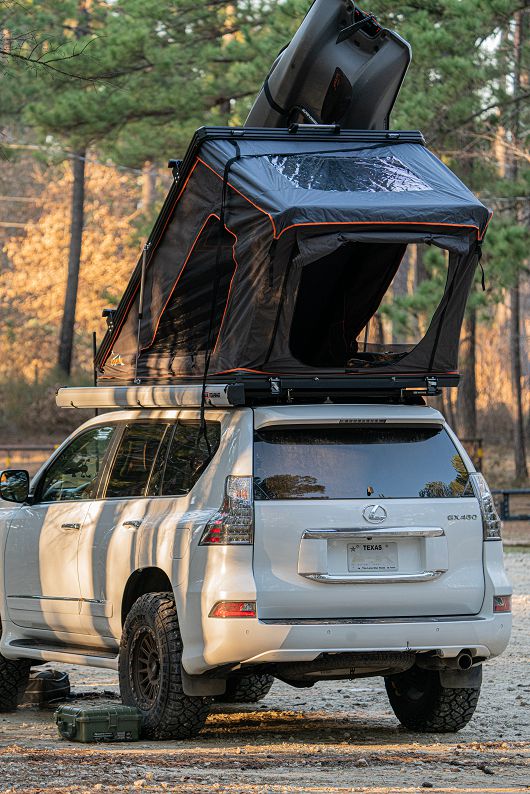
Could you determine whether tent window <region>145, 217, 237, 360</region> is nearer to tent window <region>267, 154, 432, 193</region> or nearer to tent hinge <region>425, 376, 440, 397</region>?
tent window <region>267, 154, 432, 193</region>

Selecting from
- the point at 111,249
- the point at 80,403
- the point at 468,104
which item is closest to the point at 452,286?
the point at 80,403

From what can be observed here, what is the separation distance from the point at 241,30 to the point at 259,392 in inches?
1017

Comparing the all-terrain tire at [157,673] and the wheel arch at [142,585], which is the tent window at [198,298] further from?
the all-terrain tire at [157,673]

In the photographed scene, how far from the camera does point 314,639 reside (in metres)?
7.51

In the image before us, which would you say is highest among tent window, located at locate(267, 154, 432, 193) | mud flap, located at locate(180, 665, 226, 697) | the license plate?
tent window, located at locate(267, 154, 432, 193)

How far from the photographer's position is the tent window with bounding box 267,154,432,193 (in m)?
8.38

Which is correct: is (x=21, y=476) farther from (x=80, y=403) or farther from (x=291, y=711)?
(x=291, y=711)

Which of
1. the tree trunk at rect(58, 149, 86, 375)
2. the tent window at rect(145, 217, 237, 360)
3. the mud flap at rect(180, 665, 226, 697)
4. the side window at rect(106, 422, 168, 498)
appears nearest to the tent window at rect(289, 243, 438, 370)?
the tent window at rect(145, 217, 237, 360)

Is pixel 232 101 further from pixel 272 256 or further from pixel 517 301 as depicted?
pixel 272 256

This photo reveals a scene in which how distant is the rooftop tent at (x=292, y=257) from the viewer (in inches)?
316

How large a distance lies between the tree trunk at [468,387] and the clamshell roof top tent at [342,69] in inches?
1031

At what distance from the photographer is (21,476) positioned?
941cm

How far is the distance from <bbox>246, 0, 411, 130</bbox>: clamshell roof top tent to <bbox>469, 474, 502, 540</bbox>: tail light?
10.8 ft

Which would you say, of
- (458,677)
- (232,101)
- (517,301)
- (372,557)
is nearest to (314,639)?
(372,557)
